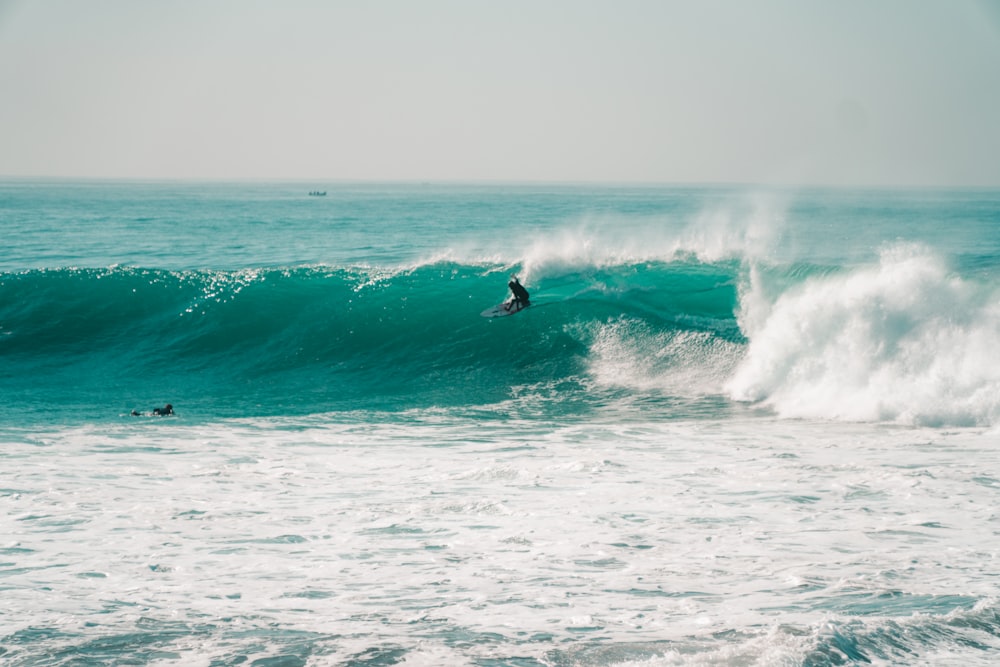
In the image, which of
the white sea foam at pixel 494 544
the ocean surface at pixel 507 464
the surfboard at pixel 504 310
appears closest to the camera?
the white sea foam at pixel 494 544

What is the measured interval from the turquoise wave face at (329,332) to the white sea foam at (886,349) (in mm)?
1960

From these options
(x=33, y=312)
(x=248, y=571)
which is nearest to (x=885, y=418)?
(x=248, y=571)

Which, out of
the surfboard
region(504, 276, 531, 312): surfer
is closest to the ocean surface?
the surfboard

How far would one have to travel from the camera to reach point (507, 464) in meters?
11.0

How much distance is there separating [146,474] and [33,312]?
1366 centimetres

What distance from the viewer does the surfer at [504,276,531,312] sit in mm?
18781

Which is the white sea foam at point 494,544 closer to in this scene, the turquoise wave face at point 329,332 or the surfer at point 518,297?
the turquoise wave face at point 329,332

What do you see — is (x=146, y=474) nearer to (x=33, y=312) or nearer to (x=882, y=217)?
(x=33, y=312)

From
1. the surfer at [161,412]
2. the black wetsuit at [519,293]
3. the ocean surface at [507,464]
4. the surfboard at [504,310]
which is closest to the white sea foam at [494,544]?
the ocean surface at [507,464]

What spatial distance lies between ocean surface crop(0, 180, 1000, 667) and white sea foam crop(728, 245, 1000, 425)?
0.06 metres

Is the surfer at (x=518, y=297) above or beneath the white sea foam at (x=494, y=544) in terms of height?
above

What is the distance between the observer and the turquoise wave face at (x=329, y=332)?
54.0ft

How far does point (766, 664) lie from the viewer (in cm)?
583

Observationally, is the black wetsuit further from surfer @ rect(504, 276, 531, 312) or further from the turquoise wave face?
the turquoise wave face
